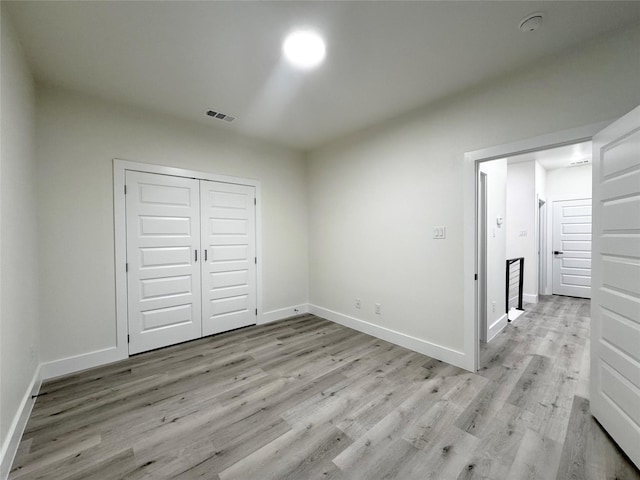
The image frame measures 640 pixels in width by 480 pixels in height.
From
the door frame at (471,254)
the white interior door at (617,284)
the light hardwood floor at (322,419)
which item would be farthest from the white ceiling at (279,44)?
the light hardwood floor at (322,419)

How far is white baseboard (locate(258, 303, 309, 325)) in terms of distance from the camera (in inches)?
160

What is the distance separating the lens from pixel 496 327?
3.53 meters

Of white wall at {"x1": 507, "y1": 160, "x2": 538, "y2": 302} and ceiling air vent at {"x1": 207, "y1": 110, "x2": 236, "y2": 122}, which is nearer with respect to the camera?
ceiling air vent at {"x1": 207, "y1": 110, "x2": 236, "y2": 122}

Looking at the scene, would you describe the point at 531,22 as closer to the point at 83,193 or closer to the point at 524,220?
the point at 83,193

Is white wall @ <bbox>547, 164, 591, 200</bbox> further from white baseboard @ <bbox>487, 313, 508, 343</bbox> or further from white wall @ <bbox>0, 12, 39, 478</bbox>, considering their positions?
white wall @ <bbox>0, 12, 39, 478</bbox>

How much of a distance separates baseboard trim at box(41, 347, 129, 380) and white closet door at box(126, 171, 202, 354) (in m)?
0.15

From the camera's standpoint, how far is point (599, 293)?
1.83 metres

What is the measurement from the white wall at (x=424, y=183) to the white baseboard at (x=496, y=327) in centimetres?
105

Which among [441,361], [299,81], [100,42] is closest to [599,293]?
[441,361]

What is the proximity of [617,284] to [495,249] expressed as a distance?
1.93 meters

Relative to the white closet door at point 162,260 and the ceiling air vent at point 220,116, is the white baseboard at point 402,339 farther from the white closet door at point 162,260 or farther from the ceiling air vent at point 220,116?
the ceiling air vent at point 220,116

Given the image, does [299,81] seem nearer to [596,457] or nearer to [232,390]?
[232,390]

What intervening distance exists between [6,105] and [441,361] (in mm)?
4072

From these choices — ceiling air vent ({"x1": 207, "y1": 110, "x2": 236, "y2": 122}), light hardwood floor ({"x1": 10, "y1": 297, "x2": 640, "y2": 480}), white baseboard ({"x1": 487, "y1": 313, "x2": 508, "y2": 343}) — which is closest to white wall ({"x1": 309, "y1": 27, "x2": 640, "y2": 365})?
light hardwood floor ({"x1": 10, "y1": 297, "x2": 640, "y2": 480})
